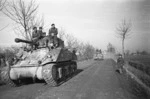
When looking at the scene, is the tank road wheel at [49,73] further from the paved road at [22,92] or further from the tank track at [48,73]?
the paved road at [22,92]

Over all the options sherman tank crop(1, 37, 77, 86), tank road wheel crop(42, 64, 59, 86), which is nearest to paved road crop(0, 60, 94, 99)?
tank road wheel crop(42, 64, 59, 86)

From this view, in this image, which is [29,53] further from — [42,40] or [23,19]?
[23,19]

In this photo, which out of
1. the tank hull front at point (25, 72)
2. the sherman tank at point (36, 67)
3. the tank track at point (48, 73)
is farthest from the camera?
the tank hull front at point (25, 72)

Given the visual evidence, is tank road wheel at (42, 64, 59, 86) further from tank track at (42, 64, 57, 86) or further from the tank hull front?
the tank hull front

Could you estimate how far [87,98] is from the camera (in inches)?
237

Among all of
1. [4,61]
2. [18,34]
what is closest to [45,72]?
[18,34]

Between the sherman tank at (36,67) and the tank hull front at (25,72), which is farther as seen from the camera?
the tank hull front at (25,72)

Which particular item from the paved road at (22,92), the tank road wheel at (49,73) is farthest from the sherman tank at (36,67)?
the paved road at (22,92)

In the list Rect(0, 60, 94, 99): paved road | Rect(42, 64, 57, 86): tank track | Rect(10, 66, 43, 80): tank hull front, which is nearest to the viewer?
Rect(0, 60, 94, 99): paved road

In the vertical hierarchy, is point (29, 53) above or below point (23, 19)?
below

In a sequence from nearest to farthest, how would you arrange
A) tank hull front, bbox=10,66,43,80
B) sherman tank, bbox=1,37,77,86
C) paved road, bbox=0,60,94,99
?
paved road, bbox=0,60,94,99 < sherman tank, bbox=1,37,77,86 < tank hull front, bbox=10,66,43,80

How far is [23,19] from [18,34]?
3.15m

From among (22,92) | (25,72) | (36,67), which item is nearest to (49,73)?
(36,67)

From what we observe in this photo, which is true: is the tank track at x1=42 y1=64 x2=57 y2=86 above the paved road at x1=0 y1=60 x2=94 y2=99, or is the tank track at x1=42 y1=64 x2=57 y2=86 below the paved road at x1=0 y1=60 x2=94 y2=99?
above
